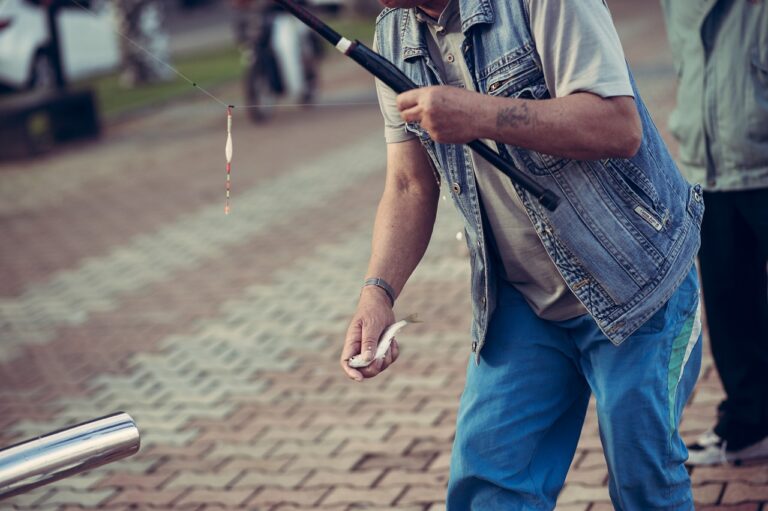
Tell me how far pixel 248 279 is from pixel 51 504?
3.15 meters

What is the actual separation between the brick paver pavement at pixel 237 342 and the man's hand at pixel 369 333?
1.47 metres

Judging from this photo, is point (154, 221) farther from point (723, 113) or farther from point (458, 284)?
point (723, 113)

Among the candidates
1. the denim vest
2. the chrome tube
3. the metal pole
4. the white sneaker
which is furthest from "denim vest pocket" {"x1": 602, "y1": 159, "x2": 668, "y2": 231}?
the metal pole

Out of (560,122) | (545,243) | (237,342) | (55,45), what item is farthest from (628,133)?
(55,45)

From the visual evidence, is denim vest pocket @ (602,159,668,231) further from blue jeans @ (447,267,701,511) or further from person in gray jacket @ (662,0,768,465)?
person in gray jacket @ (662,0,768,465)

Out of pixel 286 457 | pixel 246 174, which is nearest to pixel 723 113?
pixel 286 457

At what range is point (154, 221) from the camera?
9492 mm

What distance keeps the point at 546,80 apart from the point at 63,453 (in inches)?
45.7

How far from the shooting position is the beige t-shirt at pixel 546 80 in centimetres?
221

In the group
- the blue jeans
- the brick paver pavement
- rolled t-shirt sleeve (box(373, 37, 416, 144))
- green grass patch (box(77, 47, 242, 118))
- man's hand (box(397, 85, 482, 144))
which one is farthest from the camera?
green grass patch (box(77, 47, 242, 118))

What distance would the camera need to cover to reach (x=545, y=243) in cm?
243

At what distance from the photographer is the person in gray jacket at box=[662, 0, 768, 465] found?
3.61 m

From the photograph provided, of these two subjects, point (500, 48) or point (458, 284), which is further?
point (458, 284)

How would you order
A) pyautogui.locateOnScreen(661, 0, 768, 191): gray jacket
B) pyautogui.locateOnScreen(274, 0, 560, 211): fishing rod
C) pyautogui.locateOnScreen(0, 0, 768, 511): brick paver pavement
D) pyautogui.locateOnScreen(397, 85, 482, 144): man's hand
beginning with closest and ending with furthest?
pyautogui.locateOnScreen(397, 85, 482, 144): man's hand < pyautogui.locateOnScreen(274, 0, 560, 211): fishing rod < pyautogui.locateOnScreen(661, 0, 768, 191): gray jacket < pyautogui.locateOnScreen(0, 0, 768, 511): brick paver pavement
